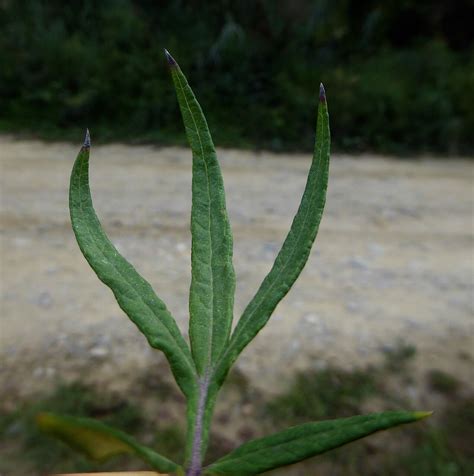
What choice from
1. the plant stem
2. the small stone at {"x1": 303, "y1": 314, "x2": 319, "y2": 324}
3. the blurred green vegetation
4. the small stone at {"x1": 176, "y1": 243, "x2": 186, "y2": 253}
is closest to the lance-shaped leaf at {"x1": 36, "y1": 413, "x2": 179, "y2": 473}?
the plant stem

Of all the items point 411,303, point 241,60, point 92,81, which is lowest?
point 411,303

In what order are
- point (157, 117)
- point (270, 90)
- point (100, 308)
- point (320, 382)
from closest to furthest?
point (320, 382) < point (100, 308) < point (157, 117) < point (270, 90)

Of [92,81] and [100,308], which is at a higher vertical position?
[92,81]

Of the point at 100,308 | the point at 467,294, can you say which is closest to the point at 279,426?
the point at 100,308

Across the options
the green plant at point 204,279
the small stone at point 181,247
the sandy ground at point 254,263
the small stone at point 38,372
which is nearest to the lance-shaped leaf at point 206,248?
the green plant at point 204,279

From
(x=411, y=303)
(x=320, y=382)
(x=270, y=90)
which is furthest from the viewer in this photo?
(x=270, y=90)

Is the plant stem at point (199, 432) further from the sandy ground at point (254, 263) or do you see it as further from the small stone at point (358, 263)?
the small stone at point (358, 263)

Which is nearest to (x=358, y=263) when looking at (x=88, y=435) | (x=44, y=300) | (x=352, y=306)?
(x=352, y=306)

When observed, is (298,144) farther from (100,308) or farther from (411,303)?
(100,308)
